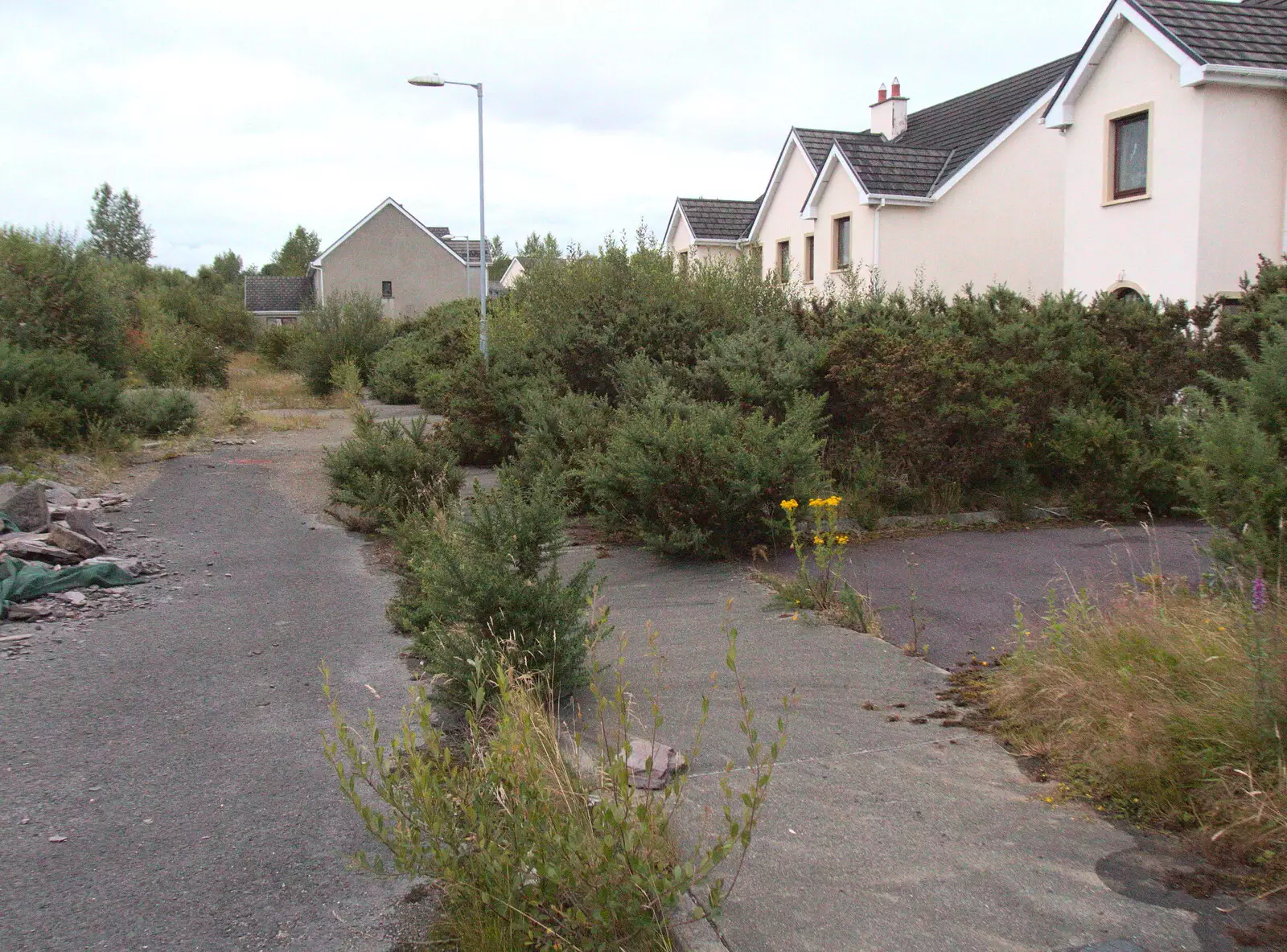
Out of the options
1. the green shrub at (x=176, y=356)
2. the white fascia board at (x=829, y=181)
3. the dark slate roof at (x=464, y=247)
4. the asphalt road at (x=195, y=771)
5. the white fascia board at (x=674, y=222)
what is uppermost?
the dark slate roof at (x=464, y=247)

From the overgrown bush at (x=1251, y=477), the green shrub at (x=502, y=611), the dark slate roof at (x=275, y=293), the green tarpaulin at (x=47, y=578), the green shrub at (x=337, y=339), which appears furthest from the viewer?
the dark slate roof at (x=275, y=293)

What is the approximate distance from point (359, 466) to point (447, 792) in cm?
915

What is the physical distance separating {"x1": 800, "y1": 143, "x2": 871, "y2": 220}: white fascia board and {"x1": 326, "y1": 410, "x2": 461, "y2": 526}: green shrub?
15125 mm

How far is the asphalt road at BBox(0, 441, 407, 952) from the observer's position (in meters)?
3.78

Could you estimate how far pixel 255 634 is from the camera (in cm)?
778

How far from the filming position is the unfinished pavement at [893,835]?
3283 mm

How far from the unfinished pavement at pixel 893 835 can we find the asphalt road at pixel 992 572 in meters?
0.67

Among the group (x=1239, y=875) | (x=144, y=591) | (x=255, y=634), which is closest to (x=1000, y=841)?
(x=1239, y=875)

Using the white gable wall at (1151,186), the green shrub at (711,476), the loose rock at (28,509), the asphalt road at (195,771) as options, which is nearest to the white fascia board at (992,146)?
the white gable wall at (1151,186)

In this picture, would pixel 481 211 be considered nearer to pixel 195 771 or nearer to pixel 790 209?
pixel 790 209

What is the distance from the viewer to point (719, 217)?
3788cm

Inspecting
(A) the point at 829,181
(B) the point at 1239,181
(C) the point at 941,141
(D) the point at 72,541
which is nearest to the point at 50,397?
(D) the point at 72,541

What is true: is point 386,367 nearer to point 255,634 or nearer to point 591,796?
point 255,634

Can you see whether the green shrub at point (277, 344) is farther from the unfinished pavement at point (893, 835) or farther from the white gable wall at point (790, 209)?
the unfinished pavement at point (893, 835)
